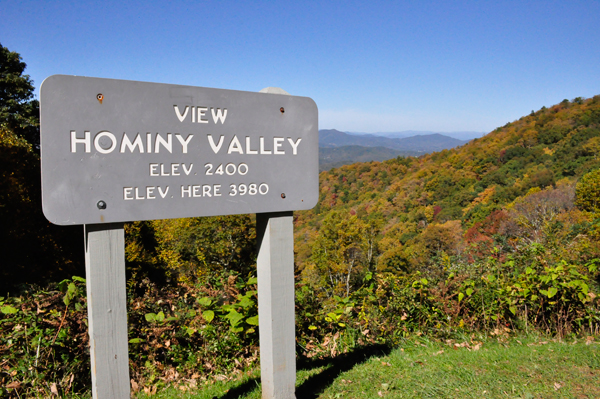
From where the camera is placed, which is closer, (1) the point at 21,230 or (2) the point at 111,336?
(2) the point at 111,336

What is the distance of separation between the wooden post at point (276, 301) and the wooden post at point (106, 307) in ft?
2.26

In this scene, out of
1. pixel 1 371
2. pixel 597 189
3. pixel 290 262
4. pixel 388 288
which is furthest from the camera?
pixel 597 189

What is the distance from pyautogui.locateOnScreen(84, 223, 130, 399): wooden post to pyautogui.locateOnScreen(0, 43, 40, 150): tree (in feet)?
Result: 67.8

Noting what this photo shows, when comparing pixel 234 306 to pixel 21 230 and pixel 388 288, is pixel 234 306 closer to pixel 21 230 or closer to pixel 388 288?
pixel 388 288

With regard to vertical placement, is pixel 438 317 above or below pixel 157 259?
above

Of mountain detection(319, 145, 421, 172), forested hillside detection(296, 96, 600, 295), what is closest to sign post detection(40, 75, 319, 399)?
forested hillside detection(296, 96, 600, 295)

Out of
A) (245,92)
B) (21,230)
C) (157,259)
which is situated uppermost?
(245,92)

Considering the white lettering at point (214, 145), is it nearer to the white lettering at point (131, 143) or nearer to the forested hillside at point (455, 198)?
the white lettering at point (131, 143)

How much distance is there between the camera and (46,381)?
2359mm

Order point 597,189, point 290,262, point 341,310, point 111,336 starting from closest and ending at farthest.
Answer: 1. point 111,336
2. point 290,262
3. point 341,310
4. point 597,189

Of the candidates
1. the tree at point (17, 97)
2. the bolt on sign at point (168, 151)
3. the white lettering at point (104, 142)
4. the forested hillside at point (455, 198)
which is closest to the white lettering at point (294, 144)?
the bolt on sign at point (168, 151)

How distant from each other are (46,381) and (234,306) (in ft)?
3.87

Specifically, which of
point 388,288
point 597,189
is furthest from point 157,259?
point 597,189

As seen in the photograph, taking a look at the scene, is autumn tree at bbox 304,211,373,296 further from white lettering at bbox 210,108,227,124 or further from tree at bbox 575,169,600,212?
white lettering at bbox 210,108,227,124
